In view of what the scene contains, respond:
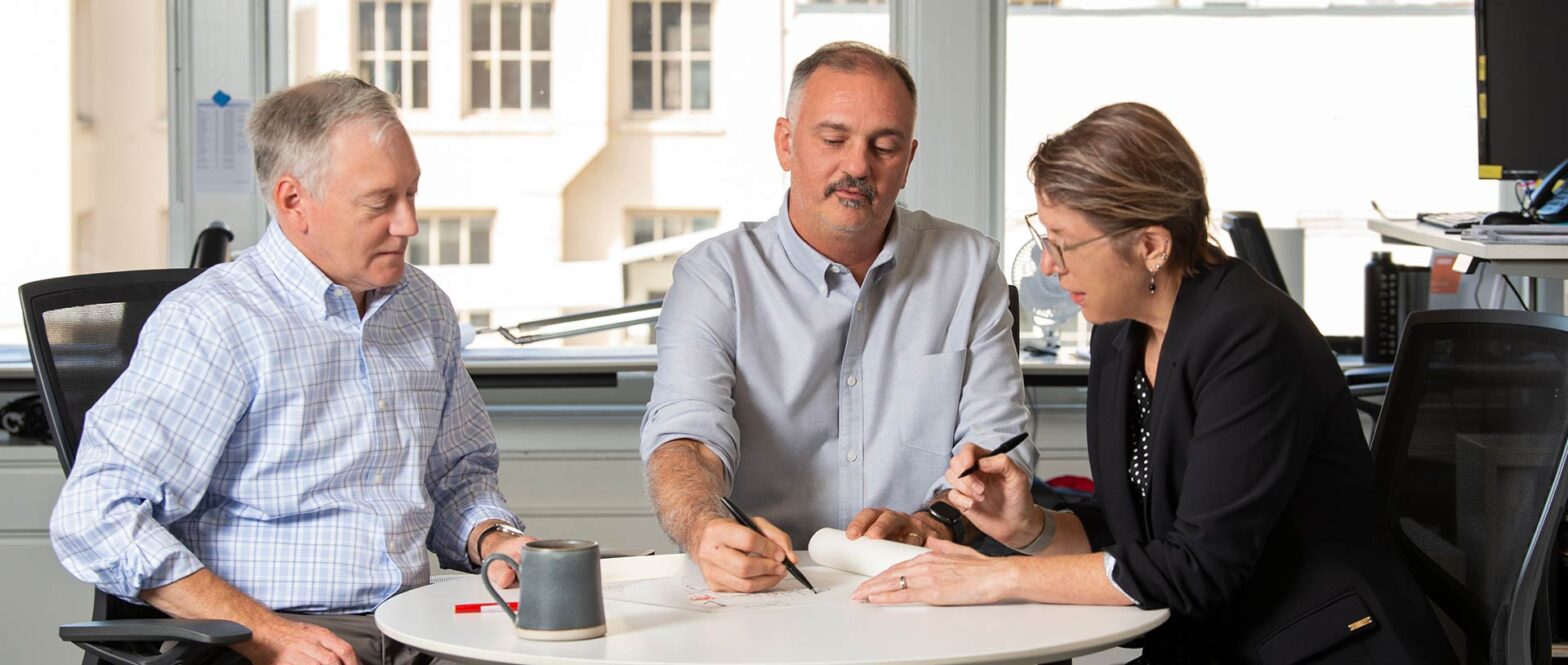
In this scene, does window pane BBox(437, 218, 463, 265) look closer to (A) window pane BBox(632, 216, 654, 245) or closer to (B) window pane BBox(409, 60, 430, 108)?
(B) window pane BBox(409, 60, 430, 108)

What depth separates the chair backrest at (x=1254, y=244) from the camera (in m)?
3.78

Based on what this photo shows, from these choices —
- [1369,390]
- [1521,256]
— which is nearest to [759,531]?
[1521,256]

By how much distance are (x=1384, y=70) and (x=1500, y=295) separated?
656 mm

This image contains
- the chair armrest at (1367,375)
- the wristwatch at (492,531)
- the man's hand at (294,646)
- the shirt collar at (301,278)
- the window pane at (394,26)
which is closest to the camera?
the man's hand at (294,646)

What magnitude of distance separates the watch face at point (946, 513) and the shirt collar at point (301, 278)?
0.85 m

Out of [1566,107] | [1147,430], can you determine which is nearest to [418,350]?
[1147,430]

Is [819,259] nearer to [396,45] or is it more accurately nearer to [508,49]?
[508,49]

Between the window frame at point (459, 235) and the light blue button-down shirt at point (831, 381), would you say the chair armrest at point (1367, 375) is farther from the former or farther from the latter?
the window frame at point (459, 235)

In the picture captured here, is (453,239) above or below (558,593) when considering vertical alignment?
above

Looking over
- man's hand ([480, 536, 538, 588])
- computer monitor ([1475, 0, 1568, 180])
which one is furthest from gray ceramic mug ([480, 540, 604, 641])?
computer monitor ([1475, 0, 1568, 180])

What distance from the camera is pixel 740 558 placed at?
177 centimetres

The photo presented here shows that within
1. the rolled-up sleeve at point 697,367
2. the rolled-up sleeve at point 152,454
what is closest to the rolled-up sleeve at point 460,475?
the rolled-up sleeve at point 697,367

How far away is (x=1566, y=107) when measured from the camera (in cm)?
320

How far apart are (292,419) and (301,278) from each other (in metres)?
0.19
